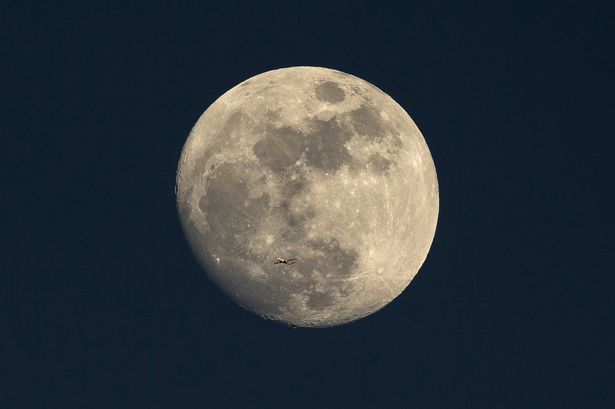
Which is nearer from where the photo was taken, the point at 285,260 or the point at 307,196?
the point at 307,196

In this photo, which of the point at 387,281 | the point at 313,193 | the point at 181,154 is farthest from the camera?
the point at 181,154

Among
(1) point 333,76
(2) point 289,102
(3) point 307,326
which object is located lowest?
(3) point 307,326

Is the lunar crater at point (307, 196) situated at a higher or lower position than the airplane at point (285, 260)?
higher

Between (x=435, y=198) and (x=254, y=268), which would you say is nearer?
(x=254, y=268)

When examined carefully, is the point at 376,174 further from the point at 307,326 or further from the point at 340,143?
the point at 307,326

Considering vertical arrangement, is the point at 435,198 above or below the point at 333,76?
below

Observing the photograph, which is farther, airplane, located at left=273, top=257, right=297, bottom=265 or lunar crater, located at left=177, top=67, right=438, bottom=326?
airplane, located at left=273, top=257, right=297, bottom=265

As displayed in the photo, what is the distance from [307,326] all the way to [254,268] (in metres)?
2.85

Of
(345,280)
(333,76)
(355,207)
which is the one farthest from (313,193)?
(333,76)

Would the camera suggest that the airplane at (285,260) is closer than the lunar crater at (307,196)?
No

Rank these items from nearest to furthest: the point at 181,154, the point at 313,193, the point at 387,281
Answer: the point at 313,193
the point at 387,281
the point at 181,154

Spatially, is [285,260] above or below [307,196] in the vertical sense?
below

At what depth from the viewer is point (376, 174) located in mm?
19297

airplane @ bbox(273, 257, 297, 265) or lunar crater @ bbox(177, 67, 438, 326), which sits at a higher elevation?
lunar crater @ bbox(177, 67, 438, 326)
